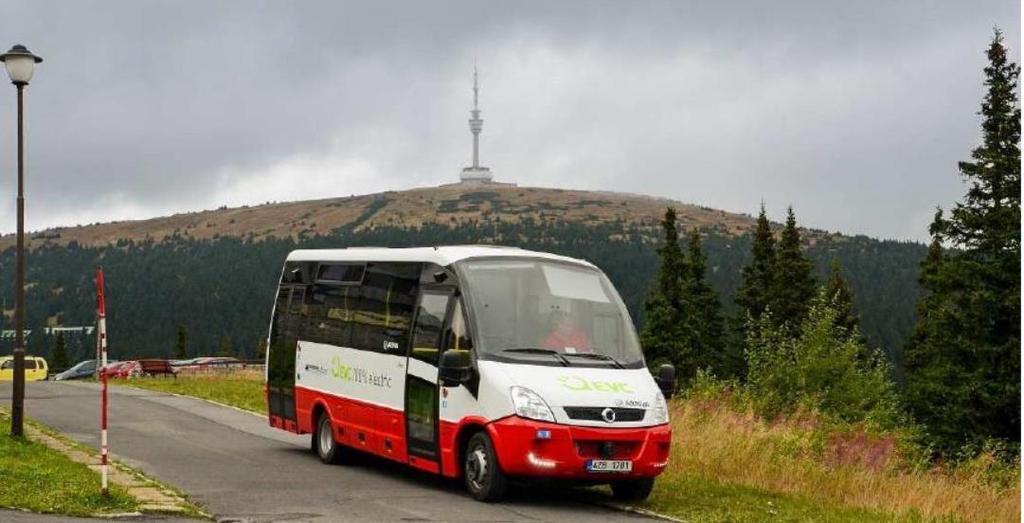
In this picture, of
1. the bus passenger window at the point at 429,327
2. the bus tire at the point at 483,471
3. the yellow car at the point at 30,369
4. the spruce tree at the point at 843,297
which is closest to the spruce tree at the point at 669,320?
the spruce tree at the point at 843,297

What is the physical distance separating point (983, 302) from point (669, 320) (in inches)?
1615

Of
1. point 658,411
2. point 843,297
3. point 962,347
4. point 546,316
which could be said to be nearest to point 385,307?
point 546,316

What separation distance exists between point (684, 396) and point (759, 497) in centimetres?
1371

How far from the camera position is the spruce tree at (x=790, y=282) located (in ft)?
265

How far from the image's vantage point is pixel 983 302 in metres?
36.8

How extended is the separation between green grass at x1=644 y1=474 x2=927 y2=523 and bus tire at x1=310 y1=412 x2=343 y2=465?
4.78 m

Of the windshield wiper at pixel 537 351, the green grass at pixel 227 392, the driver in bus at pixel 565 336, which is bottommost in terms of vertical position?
the green grass at pixel 227 392

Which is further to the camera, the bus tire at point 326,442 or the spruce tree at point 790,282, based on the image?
the spruce tree at point 790,282

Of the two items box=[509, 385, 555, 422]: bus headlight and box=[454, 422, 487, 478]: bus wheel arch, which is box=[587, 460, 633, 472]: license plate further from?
box=[454, 422, 487, 478]: bus wheel arch

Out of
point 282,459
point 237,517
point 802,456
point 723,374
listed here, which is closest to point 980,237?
point 802,456

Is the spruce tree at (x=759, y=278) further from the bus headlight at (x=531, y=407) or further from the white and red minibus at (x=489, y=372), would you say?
the bus headlight at (x=531, y=407)

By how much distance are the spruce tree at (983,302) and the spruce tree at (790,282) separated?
40228 mm

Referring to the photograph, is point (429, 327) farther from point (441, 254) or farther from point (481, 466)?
point (481, 466)

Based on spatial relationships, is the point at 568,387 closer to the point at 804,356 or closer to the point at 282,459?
the point at 282,459
